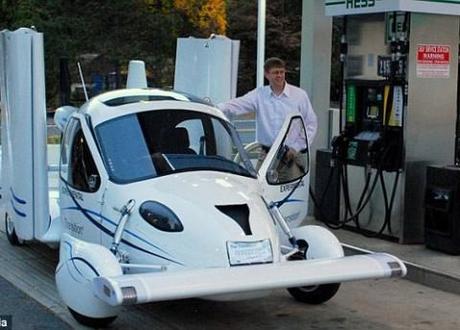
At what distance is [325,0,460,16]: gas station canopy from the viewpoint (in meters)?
8.14

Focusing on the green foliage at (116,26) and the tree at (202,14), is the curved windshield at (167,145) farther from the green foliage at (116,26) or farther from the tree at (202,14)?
the tree at (202,14)

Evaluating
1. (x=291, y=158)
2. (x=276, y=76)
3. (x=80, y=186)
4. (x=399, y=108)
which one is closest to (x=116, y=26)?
(x=399, y=108)

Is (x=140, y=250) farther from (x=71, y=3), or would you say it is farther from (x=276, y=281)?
(x=71, y=3)

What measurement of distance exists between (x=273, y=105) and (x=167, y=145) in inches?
76.3

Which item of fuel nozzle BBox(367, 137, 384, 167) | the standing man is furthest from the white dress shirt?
fuel nozzle BBox(367, 137, 384, 167)

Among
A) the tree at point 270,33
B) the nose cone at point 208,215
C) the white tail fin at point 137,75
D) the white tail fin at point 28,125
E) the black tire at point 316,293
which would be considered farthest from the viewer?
the tree at point 270,33

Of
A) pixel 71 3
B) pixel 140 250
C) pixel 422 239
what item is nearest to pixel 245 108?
pixel 422 239

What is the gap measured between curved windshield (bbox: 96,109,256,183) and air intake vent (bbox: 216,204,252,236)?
0.59 m

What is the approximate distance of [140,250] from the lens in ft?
18.6

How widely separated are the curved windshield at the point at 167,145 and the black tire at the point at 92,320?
3.36 feet

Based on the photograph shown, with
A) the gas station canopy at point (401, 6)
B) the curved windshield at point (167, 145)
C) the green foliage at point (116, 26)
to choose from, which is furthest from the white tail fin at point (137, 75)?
the green foliage at point (116, 26)

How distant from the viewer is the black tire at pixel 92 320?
18.8 feet

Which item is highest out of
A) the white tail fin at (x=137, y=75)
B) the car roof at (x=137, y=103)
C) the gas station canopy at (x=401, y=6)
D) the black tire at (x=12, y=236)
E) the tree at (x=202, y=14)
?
the tree at (x=202, y=14)

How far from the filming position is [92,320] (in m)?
5.75
